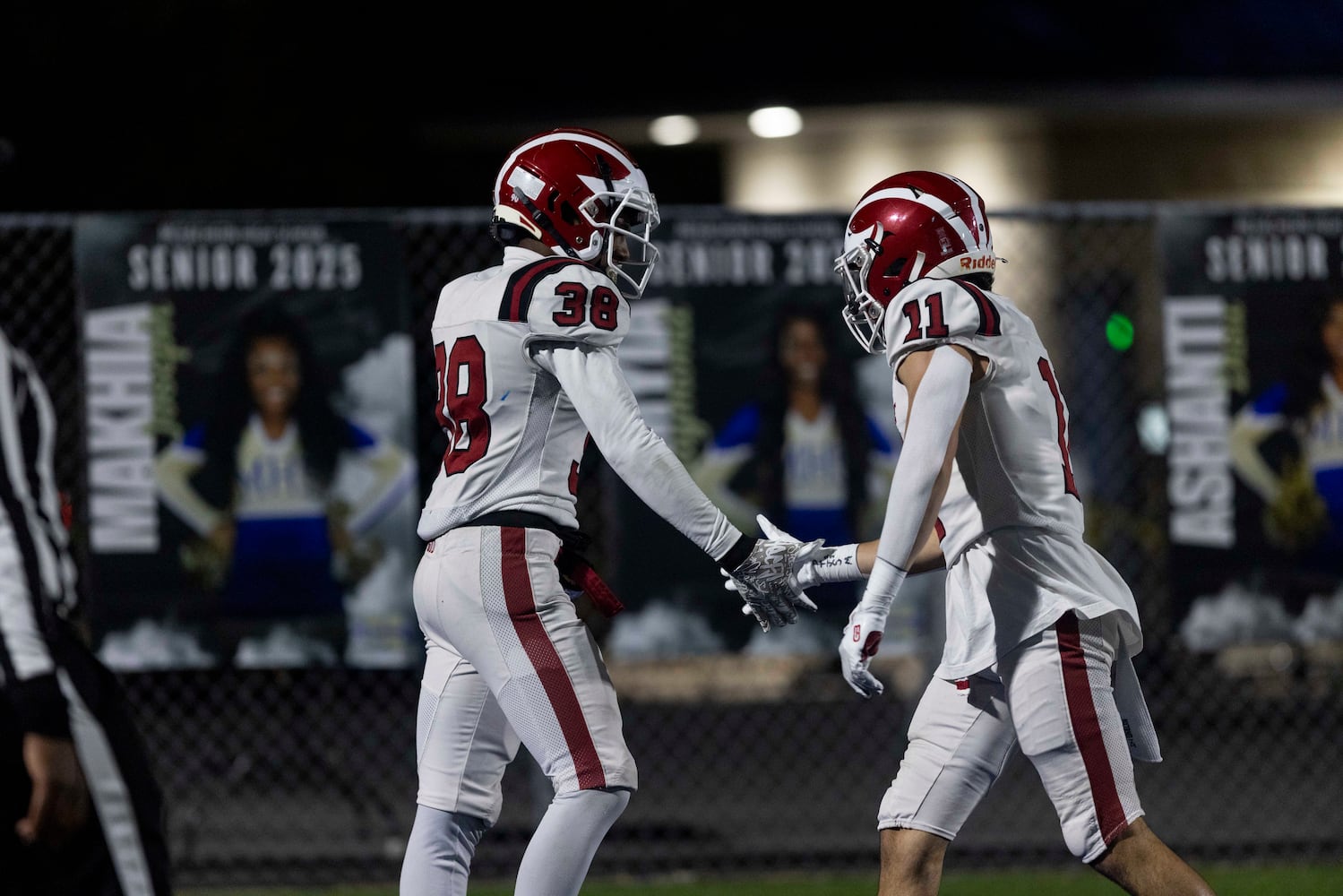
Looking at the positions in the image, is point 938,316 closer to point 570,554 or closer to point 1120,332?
point 570,554

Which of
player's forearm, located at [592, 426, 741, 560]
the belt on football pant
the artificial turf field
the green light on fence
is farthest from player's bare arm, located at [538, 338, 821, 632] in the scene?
the green light on fence

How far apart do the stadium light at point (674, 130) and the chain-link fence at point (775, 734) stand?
2743mm

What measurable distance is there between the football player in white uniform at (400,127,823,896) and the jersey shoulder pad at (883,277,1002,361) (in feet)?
1.86

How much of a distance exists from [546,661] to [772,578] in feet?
1.88

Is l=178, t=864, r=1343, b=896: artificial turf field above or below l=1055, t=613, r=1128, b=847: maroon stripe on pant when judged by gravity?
below

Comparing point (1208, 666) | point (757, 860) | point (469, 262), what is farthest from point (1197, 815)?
point (469, 262)

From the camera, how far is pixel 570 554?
3.77 metres

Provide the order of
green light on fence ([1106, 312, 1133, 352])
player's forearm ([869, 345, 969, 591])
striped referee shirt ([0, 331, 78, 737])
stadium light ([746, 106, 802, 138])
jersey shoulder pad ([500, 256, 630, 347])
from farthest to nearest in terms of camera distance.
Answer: stadium light ([746, 106, 802, 138])
green light on fence ([1106, 312, 1133, 352])
jersey shoulder pad ([500, 256, 630, 347])
player's forearm ([869, 345, 969, 591])
striped referee shirt ([0, 331, 78, 737])

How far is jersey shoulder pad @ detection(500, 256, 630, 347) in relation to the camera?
3.65 m

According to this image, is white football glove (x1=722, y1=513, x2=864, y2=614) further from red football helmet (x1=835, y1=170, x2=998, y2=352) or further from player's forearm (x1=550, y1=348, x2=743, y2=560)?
red football helmet (x1=835, y1=170, x2=998, y2=352)

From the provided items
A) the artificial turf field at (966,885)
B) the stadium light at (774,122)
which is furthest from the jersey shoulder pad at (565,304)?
the stadium light at (774,122)

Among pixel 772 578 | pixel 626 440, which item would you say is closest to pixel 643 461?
pixel 626 440

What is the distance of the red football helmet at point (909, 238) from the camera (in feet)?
12.6

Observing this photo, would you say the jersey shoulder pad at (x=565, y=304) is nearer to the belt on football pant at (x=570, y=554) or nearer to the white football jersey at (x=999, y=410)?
the belt on football pant at (x=570, y=554)
